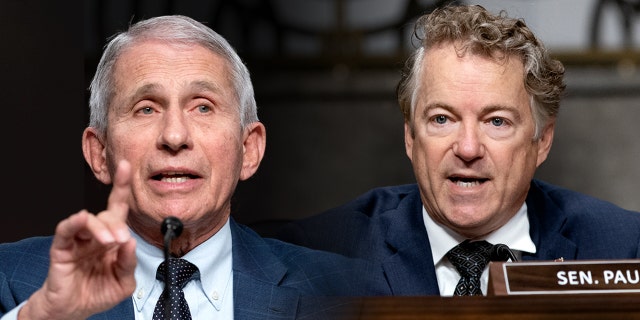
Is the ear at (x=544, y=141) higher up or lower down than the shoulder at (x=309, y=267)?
higher up

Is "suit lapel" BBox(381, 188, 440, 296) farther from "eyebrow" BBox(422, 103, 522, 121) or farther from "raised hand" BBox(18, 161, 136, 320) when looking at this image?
"raised hand" BBox(18, 161, 136, 320)

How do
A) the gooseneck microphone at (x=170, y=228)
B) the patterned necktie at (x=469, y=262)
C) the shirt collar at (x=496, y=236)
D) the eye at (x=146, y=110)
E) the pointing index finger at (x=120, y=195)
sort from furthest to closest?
the shirt collar at (x=496, y=236) < the patterned necktie at (x=469, y=262) < the eye at (x=146, y=110) < the gooseneck microphone at (x=170, y=228) < the pointing index finger at (x=120, y=195)

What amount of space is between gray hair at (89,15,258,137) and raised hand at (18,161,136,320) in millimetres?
506

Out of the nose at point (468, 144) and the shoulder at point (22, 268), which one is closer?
the shoulder at point (22, 268)

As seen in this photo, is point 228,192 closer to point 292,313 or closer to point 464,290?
point 292,313

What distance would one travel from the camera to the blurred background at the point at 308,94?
8.23 feet

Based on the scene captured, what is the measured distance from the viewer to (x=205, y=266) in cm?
211

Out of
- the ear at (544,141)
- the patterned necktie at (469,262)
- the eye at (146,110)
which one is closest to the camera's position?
the eye at (146,110)

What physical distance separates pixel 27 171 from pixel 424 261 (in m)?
0.93

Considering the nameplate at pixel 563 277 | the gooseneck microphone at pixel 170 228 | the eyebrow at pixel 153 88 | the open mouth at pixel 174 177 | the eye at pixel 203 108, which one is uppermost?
the eyebrow at pixel 153 88

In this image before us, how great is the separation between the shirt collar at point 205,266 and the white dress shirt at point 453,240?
1.46ft

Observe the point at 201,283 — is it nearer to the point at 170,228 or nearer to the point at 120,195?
the point at 170,228

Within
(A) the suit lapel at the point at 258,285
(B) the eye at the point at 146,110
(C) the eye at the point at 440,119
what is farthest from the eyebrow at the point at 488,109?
(B) the eye at the point at 146,110

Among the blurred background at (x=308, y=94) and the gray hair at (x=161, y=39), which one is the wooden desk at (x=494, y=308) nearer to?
the gray hair at (x=161, y=39)
